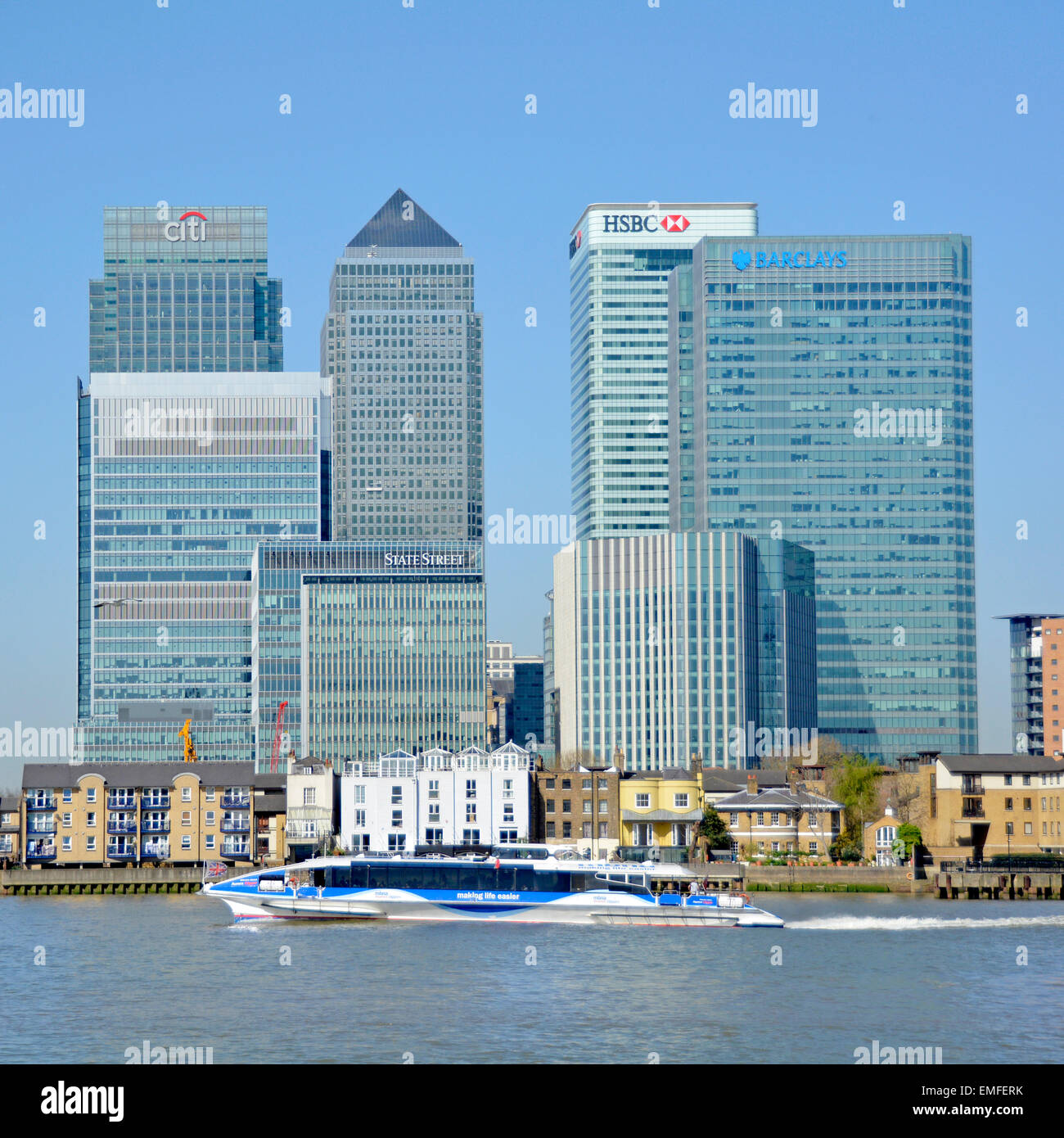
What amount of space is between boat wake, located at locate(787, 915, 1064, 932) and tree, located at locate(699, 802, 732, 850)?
166ft

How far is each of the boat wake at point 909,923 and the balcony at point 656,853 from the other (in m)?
47.3

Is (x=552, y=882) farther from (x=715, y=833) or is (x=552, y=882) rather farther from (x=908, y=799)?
(x=908, y=799)

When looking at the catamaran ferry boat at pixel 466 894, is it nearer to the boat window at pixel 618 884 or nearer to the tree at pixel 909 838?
the boat window at pixel 618 884

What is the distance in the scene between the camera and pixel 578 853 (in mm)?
158375

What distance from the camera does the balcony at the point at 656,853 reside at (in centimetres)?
15750

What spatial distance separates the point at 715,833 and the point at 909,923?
56448mm

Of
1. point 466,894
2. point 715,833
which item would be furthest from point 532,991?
point 715,833

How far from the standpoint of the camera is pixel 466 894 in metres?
113

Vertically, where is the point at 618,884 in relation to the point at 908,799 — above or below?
below

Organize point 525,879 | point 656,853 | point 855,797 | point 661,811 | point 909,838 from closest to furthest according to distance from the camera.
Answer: point 525,879, point 909,838, point 656,853, point 855,797, point 661,811
